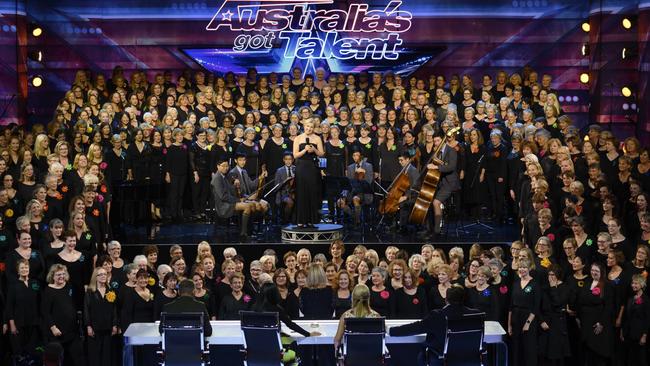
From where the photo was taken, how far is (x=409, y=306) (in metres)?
10.6

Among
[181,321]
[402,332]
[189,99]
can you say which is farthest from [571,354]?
[189,99]

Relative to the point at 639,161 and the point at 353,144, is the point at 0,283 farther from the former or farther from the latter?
the point at 639,161

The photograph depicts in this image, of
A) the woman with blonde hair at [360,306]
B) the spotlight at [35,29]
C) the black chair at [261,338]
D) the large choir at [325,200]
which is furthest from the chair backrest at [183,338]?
the spotlight at [35,29]

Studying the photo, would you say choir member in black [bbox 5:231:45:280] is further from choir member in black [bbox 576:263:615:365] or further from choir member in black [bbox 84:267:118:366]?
choir member in black [bbox 576:263:615:365]

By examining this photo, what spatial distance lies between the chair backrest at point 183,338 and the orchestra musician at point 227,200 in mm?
5037

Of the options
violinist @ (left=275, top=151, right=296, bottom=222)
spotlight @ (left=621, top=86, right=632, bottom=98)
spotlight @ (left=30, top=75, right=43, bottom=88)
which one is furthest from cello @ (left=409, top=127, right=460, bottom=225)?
spotlight @ (left=30, top=75, right=43, bottom=88)

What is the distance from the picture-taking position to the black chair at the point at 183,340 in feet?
29.8

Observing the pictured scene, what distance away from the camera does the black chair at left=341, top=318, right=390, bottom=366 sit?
8992 mm

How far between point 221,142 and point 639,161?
556cm

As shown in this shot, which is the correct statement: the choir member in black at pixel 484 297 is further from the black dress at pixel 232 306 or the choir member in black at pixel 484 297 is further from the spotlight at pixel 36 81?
the spotlight at pixel 36 81

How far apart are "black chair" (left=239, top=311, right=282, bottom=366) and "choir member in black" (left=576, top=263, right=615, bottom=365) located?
353cm

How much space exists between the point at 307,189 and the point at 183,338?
16.5 feet

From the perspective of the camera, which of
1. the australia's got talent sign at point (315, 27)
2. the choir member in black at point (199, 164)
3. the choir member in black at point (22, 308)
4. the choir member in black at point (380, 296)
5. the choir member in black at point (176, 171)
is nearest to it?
the choir member in black at point (380, 296)

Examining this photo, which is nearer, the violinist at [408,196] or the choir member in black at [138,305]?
the choir member in black at [138,305]
